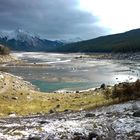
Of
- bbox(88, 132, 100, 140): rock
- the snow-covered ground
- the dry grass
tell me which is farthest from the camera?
the dry grass

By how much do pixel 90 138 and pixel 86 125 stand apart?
3760 millimetres

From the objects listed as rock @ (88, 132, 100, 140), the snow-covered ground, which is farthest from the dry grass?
rock @ (88, 132, 100, 140)

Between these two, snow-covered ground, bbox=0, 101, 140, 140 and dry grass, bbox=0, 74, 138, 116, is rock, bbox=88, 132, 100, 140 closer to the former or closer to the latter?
snow-covered ground, bbox=0, 101, 140, 140

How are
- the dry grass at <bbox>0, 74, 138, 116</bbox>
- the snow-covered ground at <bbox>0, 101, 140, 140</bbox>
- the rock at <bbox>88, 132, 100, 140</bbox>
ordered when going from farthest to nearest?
the dry grass at <bbox>0, 74, 138, 116</bbox>
the snow-covered ground at <bbox>0, 101, 140, 140</bbox>
the rock at <bbox>88, 132, 100, 140</bbox>

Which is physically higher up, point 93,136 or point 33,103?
point 93,136

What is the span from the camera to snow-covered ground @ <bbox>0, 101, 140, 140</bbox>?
24361mm

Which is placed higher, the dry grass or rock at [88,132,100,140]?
rock at [88,132,100,140]

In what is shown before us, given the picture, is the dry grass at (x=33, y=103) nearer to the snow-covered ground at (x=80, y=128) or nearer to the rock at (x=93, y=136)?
the snow-covered ground at (x=80, y=128)

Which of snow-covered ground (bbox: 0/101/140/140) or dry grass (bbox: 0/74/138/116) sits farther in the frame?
dry grass (bbox: 0/74/138/116)

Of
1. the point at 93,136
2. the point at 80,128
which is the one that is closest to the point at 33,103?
the point at 80,128

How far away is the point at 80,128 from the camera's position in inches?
1031

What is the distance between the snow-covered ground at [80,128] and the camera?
24.4 m

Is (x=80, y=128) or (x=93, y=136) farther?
(x=80, y=128)

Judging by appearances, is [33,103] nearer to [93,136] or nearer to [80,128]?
[80,128]
